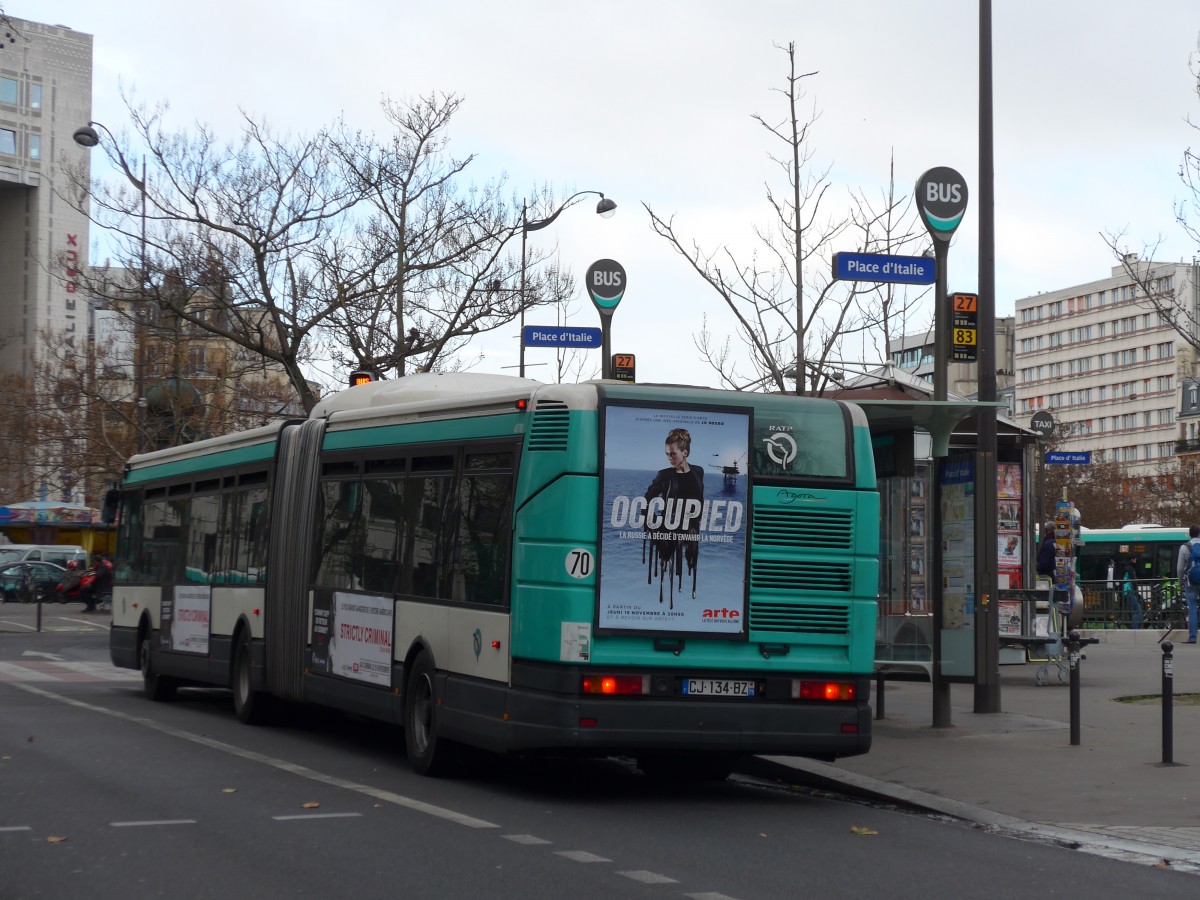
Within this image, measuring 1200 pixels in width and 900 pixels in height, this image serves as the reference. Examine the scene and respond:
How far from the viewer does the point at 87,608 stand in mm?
47219

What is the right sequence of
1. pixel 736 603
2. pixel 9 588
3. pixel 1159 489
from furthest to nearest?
pixel 1159 489 < pixel 9 588 < pixel 736 603

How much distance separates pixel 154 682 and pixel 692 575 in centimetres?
1077

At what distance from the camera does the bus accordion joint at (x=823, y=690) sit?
37.8 ft

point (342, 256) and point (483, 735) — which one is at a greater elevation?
point (342, 256)

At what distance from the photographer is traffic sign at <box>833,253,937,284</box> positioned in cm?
1511

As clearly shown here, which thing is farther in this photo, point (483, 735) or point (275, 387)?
point (275, 387)

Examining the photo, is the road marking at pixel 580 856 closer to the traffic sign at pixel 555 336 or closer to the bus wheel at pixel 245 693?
the bus wheel at pixel 245 693

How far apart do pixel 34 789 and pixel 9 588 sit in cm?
4633

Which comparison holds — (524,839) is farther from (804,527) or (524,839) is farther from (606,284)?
(606,284)

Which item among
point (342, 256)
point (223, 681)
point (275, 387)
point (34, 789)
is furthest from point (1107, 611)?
point (275, 387)

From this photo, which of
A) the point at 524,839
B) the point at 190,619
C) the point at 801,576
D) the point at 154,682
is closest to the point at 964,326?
the point at 801,576

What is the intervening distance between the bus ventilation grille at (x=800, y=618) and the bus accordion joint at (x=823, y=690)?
1.13 ft

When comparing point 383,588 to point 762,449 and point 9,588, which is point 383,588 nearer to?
point 762,449

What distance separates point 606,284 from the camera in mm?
19516
